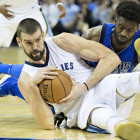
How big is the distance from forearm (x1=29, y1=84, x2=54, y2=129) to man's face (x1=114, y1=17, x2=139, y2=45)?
1056mm

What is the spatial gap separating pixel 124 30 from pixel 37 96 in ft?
3.73

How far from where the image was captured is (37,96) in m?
2.97

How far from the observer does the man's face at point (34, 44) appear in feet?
9.87

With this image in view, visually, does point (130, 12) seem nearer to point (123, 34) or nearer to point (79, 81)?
point (123, 34)

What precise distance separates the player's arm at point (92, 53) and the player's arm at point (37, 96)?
0.33m

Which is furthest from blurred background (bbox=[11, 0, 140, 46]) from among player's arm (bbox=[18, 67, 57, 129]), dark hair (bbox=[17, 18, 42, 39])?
player's arm (bbox=[18, 67, 57, 129])

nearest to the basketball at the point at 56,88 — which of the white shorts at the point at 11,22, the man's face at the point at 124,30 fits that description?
the man's face at the point at 124,30

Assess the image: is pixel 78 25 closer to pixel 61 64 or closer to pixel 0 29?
pixel 0 29

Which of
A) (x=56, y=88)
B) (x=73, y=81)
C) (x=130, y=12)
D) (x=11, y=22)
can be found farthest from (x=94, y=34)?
(x=11, y=22)

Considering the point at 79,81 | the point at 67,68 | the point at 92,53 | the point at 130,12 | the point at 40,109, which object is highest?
the point at 130,12

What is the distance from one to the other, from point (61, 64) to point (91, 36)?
2.38 feet

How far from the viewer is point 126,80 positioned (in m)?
2.78

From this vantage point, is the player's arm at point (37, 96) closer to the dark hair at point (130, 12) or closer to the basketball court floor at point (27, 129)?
the basketball court floor at point (27, 129)

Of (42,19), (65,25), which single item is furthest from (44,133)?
(65,25)
